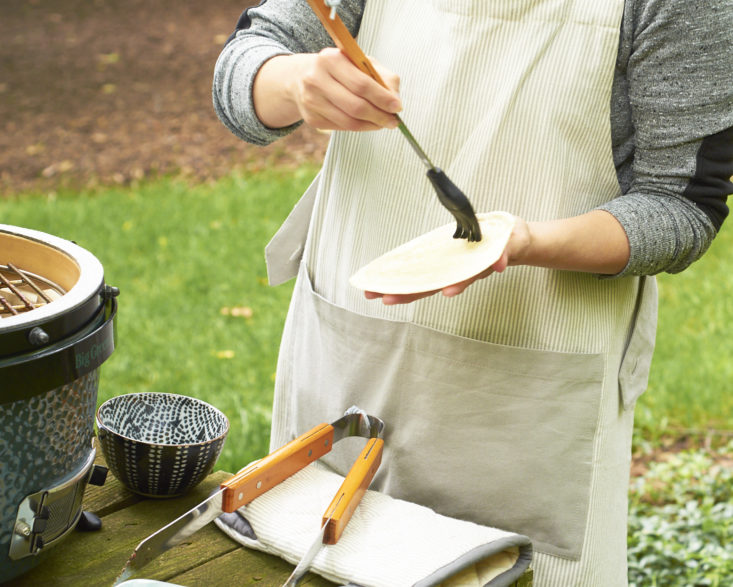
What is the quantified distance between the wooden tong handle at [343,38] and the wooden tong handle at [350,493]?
1.76 ft

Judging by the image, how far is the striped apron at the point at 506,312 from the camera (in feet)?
4.46

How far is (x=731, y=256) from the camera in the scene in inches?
187

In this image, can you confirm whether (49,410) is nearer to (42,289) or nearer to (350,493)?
(42,289)

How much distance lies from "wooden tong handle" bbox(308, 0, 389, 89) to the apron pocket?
453mm

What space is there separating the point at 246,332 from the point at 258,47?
2670mm

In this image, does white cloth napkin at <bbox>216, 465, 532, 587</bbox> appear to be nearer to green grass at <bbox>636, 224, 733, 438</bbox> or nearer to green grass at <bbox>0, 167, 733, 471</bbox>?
green grass at <bbox>0, 167, 733, 471</bbox>

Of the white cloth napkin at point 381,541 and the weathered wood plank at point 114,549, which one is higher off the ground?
the white cloth napkin at point 381,541

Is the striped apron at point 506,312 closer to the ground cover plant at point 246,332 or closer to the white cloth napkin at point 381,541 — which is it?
the white cloth napkin at point 381,541

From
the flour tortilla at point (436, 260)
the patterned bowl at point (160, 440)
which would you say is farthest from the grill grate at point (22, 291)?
the flour tortilla at point (436, 260)

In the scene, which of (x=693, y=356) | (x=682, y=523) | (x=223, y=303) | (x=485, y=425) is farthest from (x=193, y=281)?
(x=485, y=425)

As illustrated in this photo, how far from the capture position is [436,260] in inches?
49.6

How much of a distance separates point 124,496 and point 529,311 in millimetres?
689

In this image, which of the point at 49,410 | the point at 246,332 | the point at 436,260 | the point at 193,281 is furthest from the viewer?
the point at 193,281

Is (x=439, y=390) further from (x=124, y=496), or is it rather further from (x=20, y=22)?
(x=20, y=22)
